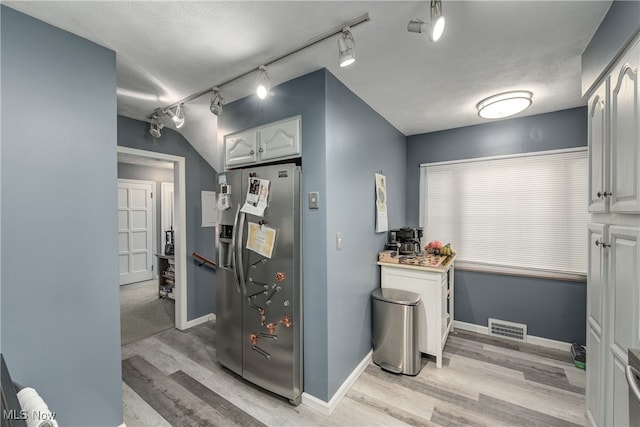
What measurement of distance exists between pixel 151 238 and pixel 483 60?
6.23 meters

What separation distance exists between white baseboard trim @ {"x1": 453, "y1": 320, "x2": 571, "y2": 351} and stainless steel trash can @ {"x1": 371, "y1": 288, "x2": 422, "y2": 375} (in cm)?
122

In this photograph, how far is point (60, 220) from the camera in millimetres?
1419

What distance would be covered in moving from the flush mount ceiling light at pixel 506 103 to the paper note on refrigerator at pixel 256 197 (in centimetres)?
210

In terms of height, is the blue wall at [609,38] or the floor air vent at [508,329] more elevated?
the blue wall at [609,38]

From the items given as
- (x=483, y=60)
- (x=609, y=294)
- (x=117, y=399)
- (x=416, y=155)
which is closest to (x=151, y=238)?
→ (x=117, y=399)

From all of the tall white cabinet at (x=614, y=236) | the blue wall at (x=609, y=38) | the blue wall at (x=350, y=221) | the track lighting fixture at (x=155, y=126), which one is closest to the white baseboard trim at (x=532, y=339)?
the tall white cabinet at (x=614, y=236)

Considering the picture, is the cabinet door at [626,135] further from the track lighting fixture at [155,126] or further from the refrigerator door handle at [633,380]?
the track lighting fixture at [155,126]

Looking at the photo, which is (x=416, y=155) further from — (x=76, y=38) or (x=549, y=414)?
(x=76, y=38)

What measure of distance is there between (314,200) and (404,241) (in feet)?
5.04

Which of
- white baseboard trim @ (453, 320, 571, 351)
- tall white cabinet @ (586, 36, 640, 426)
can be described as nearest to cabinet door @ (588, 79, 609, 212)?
tall white cabinet @ (586, 36, 640, 426)

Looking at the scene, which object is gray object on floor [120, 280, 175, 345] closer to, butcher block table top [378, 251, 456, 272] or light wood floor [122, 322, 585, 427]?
light wood floor [122, 322, 585, 427]

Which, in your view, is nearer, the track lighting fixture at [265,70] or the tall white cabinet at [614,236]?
the tall white cabinet at [614,236]

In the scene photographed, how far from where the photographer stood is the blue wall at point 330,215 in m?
1.88

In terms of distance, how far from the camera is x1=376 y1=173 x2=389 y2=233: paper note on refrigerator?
265cm
